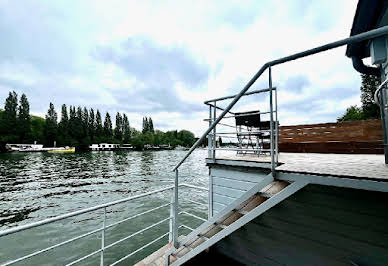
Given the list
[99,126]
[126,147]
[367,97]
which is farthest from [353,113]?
[99,126]

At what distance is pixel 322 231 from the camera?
204 cm

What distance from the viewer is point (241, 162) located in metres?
2.64

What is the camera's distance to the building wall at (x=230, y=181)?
2.59 meters

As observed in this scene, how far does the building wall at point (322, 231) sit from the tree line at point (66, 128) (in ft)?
250

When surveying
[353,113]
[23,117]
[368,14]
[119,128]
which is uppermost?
[23,117]

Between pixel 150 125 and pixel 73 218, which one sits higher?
pixel 150 125

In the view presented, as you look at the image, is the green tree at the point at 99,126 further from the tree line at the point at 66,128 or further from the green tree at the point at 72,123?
the green tree at the point at 72,123

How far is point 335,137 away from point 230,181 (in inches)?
139

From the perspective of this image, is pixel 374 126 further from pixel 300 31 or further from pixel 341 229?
pixel 300 31

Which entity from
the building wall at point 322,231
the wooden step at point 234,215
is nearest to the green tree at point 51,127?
the wooden step at point 234,215

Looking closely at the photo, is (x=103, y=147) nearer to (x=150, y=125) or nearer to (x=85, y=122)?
(x=85, y=122)

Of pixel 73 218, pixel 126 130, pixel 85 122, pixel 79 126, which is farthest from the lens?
pixel 126 130

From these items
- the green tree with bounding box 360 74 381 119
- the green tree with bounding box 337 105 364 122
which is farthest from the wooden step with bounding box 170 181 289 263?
the green tree with bounding box 337 105 364 122

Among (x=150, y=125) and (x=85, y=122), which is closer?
(x=85, y=122)
